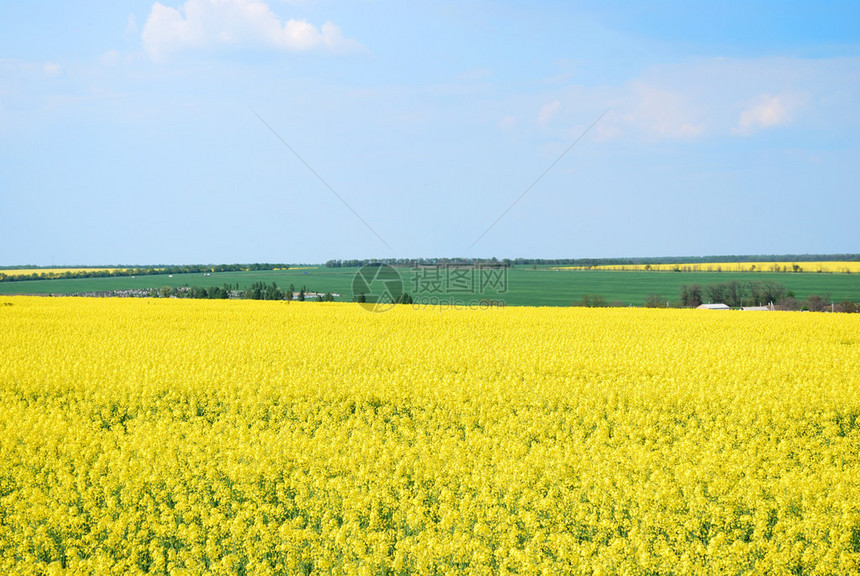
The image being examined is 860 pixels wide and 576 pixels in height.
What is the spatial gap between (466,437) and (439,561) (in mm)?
4190

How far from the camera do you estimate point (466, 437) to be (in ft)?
33.2

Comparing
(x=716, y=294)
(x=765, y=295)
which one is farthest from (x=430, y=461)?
(x=716, y=294)

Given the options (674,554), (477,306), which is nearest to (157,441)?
(674,554)

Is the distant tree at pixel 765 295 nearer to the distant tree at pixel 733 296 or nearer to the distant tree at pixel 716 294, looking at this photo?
the distant tree at pixel 733 296

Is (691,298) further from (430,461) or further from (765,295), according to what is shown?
(430,461)

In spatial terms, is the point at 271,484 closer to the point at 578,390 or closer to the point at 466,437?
the point at 466,437

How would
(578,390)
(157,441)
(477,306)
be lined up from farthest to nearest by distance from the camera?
(477,306)
(578,390)
(157,441)
